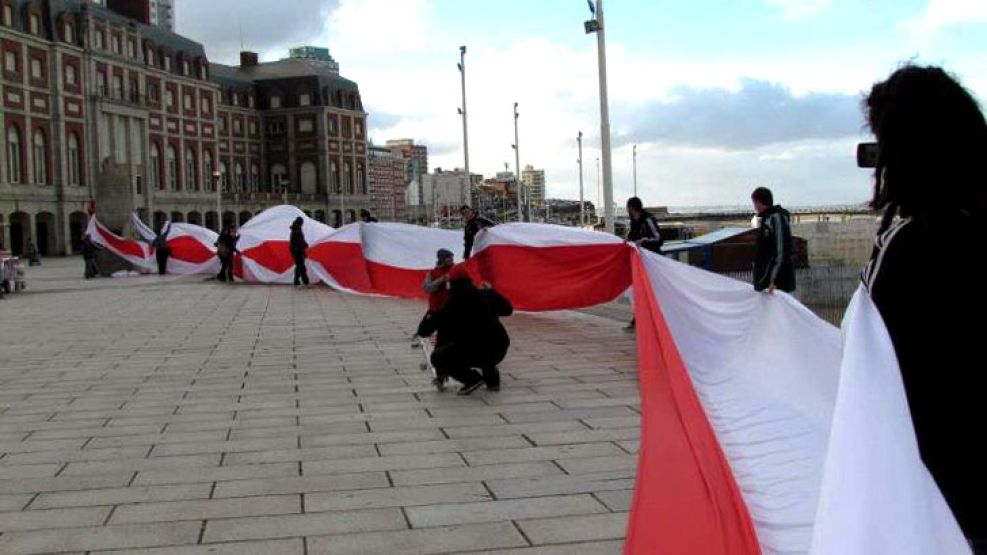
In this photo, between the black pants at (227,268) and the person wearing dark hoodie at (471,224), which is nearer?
the person wearing dark hoodie at (471,224)

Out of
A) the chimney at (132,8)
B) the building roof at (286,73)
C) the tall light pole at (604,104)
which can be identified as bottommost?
the tall light pole at (604,104)

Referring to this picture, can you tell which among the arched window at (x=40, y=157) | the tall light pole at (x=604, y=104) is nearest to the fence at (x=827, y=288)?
the tall light pole at (x=604, y=104)

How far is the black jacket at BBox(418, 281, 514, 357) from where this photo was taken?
8.88m

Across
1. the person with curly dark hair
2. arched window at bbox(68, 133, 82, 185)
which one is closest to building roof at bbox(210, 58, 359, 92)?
arched window at bbox(68, 133, 82, 185)

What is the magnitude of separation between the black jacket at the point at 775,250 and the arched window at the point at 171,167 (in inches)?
3396

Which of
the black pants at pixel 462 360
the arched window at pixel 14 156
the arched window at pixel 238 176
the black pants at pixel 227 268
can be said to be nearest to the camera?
the black pants at pixel 462 360

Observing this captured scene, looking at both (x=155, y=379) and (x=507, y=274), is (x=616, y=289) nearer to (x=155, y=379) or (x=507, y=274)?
(x=507, y=274)

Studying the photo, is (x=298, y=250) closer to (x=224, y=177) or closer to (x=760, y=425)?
(x=760, y=425)

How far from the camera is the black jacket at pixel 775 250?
8852mm

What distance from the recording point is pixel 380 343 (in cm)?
1330

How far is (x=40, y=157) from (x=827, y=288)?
6907 cm

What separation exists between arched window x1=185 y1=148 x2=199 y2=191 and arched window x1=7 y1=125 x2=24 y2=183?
80.8ft

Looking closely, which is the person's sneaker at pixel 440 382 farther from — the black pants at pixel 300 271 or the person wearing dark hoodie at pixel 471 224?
the black pants at pixel 300 271

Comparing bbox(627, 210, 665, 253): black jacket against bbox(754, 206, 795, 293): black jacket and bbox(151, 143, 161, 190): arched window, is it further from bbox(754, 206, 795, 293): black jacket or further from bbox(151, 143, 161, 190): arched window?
bbox(151, 143, 161, 190): arched window
